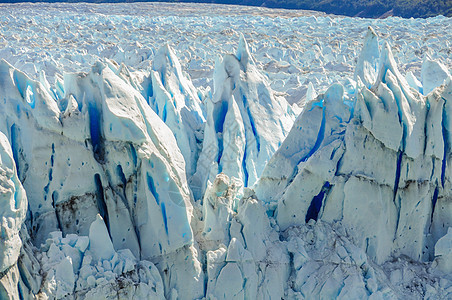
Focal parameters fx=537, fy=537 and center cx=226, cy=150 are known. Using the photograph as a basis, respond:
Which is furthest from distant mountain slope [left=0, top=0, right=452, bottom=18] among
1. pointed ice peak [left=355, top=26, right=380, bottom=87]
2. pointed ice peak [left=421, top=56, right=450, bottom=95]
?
pointed ice peak [left=355, top=26, right=380, bottom=87]

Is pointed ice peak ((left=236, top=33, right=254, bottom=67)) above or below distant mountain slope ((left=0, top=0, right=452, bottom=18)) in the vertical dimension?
above

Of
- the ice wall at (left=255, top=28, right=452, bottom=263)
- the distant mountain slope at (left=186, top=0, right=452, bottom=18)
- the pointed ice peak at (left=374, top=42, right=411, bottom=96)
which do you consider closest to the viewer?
the ice wall at (left=255, top=28, right=452, bottom=263)

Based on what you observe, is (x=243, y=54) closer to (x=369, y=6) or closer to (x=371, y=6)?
(x=371, y=6)

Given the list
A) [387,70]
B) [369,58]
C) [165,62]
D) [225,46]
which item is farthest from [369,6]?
[387,70]

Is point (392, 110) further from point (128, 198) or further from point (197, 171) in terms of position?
point (128, 198)

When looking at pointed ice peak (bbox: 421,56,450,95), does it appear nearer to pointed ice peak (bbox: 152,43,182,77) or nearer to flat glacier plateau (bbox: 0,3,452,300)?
flat glacier plateau (bbox: 0,3,452,300)

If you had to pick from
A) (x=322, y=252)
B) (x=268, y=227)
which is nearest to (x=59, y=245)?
(x=268, y=227)
